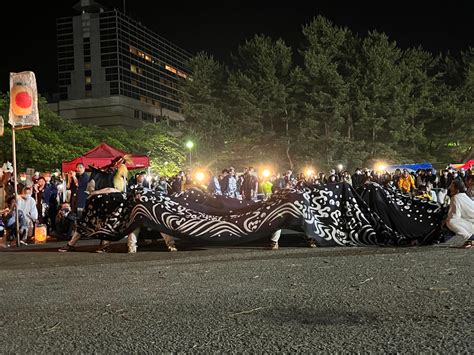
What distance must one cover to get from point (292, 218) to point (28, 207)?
23.3 ft

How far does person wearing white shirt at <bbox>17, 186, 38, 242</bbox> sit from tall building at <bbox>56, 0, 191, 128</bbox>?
79344mm

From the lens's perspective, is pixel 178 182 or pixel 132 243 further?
pixel 178 182

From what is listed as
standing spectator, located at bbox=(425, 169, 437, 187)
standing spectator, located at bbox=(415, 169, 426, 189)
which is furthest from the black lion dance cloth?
standing spectator, located at bbox=(425, 169, 437, 187)

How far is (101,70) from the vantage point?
9694 cm

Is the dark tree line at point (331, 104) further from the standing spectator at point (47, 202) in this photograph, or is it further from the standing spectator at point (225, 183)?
the standing spectator at point (47, 202)

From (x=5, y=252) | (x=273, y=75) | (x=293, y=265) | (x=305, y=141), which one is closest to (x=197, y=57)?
(x=273, y=75)

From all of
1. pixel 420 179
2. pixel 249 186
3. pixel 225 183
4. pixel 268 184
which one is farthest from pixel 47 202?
pixel 420 179

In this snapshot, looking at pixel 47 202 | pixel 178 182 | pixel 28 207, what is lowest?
pixel 28 207

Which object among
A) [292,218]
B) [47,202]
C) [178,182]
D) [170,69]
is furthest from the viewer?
[170,69]

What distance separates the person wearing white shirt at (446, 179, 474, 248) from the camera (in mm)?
9555

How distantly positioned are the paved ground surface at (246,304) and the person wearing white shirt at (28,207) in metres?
4.55

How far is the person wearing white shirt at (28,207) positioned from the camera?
43.3 feet

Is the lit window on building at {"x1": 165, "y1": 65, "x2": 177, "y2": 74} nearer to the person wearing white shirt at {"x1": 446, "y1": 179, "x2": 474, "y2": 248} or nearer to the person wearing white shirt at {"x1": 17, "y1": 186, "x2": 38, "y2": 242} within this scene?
the person wearing white shirt at {"x1": 17, "y1": 186, "x2": 38, "y2": 242}

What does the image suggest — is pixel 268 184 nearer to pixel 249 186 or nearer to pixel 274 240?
pixel 249 186
